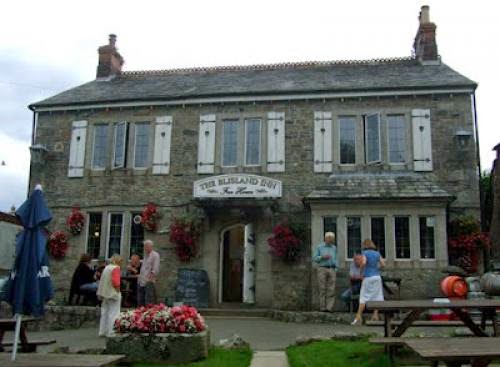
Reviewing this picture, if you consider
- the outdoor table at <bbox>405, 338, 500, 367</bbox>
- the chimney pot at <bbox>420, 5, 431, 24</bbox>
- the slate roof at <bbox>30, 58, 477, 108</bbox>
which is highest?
the chimney pot at <bbox>420, 5, 431, 24</bbox>

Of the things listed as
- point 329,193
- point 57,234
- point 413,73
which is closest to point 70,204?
point 57,234

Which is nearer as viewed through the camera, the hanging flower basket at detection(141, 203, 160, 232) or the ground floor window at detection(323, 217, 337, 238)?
the ground floor window at detection(323, 217, 337, 238)

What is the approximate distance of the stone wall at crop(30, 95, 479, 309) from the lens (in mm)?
15570

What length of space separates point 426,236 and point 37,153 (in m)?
12.1

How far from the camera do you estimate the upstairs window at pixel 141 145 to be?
17.4 m

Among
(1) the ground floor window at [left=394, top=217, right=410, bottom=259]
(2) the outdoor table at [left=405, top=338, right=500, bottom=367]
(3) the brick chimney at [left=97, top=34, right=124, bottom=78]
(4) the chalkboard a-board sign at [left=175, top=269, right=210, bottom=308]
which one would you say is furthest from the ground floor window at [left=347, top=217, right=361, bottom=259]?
(3) the brick chimney at [left=97, top=34, right=124, bottom=78]

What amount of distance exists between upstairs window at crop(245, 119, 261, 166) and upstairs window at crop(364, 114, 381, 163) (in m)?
3.27

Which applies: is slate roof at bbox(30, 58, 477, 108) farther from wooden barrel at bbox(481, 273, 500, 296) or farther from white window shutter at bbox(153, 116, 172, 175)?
wooden barrel at bbox(481, 273, 500, 296)

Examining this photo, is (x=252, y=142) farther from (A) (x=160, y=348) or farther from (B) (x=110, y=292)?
(A) (x=160, y=348)

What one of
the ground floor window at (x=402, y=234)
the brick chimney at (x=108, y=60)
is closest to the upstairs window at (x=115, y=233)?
the brick chimney at (x=108, y=60)

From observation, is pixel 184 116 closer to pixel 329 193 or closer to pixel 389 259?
pixel 329 193

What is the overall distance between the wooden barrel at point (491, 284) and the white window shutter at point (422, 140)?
4671 mm

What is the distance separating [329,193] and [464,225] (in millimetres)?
3675

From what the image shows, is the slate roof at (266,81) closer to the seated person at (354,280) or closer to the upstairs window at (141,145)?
the upstairs window at (141,145)
